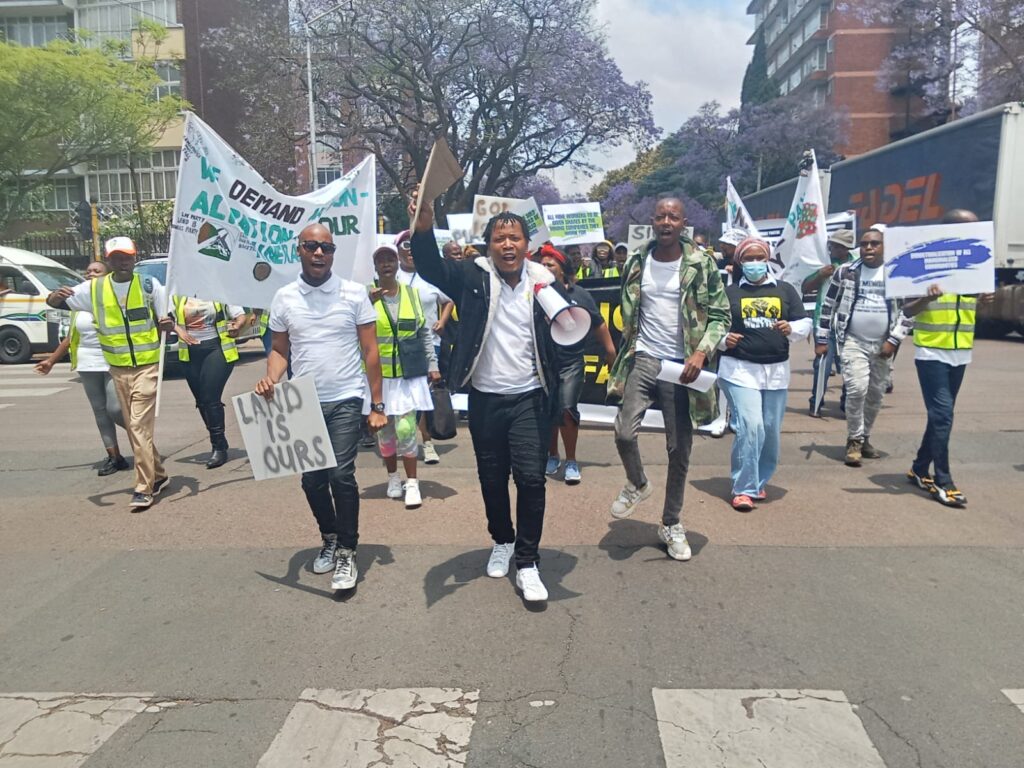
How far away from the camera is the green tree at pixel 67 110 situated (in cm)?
2820

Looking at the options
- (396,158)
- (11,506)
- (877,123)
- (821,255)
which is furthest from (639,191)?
(11,506)

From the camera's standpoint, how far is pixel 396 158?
28.8 m

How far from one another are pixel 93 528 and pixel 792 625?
4.47m

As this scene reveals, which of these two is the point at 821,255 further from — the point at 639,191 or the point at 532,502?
the point at 639,191

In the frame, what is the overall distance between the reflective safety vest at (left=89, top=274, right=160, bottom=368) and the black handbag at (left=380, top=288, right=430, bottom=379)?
180 centimetres

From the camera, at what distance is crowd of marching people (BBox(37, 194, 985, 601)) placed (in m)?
4.09

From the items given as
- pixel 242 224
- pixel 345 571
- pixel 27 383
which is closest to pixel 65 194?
pixel 27 383

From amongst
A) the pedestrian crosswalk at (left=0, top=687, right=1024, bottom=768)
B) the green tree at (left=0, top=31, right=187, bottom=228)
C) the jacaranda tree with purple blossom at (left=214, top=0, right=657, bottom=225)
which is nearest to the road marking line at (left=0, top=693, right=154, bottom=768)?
the pedestrian crosswalk at (left=0, top=687, right=1024, bottom=768)

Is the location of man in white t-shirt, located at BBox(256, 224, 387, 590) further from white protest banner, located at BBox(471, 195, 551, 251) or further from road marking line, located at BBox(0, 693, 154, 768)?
white protest banner, located at BBox(471, 195, 551, 251)

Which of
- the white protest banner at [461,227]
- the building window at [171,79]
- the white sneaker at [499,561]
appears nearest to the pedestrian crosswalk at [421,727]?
the white sneaker at [499,561]

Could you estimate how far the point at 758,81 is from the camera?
62.3m

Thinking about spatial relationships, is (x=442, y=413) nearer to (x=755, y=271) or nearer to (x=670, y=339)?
(x=670, y=339)

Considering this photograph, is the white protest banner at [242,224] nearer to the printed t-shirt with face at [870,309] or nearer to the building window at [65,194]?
the printed t-shirt with face at [870,309]

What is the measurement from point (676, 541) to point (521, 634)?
52.3 inches
